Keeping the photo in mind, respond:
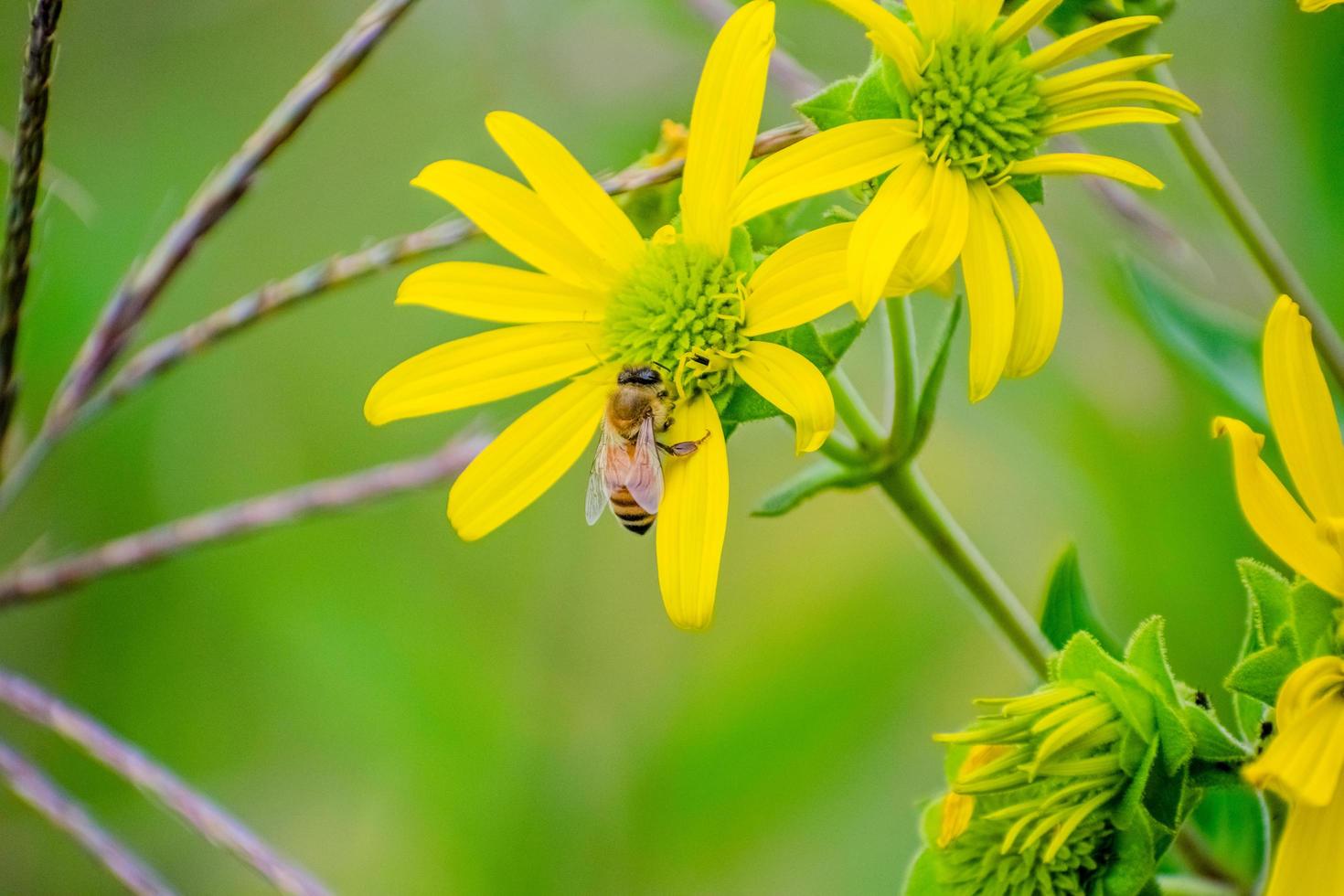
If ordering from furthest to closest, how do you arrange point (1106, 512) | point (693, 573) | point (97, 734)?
point (1106, 512)
point (97, 734)
point (693, 573)

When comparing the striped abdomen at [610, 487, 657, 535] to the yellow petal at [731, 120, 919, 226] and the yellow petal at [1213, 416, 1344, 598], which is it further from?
the yellow petal at [1213, 416, 1344, 598]

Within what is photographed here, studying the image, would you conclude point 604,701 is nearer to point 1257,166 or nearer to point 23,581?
point 23,581

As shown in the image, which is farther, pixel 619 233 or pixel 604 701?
pixel 604 701

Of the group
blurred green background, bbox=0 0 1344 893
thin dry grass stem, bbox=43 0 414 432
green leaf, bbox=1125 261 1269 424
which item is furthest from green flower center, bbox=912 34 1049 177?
blurred green background, bbox=0 0 1344 893

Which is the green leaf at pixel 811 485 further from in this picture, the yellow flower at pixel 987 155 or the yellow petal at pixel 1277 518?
the yellow petal at pixel 1277 518

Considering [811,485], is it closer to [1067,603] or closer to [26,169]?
[1067,603]

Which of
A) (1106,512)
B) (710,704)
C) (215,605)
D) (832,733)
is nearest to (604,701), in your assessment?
(710,704)
